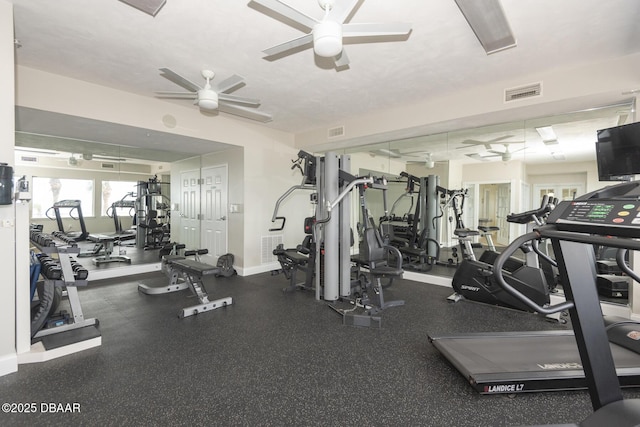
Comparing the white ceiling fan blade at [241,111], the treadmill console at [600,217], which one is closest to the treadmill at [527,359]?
the treadmill console at [600,217]

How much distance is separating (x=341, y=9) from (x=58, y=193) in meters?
5.36

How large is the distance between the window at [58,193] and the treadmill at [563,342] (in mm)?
5857

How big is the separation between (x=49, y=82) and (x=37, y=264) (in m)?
2.18

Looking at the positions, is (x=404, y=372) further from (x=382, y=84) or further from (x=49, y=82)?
(x=49, y=82)

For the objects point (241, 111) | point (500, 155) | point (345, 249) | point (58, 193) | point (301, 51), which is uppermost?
point (301, 51)

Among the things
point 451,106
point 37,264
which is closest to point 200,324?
point 37,264

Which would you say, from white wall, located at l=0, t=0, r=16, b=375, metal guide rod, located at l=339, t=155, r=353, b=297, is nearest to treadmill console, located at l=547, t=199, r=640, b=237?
metal guide rod, located at l=339, t=155, r=353, b=297

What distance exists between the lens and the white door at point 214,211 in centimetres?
597

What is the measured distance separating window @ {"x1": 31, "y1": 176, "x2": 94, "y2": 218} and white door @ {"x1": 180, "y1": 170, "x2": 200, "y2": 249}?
1775 millimetres

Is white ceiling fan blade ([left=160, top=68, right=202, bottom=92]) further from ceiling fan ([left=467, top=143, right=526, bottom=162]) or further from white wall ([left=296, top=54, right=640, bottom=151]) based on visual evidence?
ceiling fan ([left=467, top=143, right=526, bottom=162])

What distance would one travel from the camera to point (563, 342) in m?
2.48

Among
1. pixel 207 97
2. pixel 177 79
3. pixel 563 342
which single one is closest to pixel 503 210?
pixel 563 342

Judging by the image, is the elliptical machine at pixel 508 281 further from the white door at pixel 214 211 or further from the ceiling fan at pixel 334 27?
the white door at pixel 214 211

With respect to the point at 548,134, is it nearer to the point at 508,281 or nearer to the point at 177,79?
the point at 508,281
